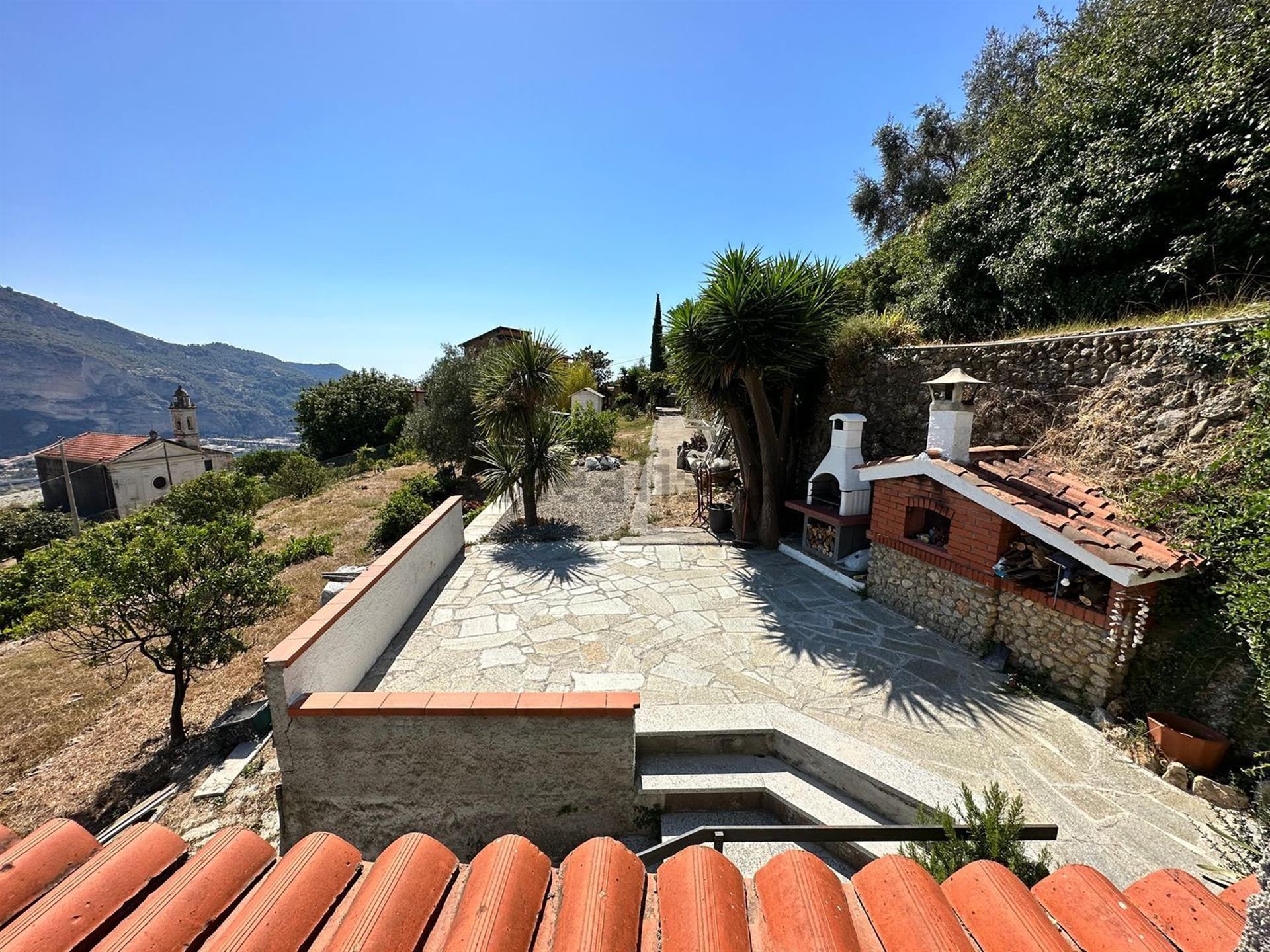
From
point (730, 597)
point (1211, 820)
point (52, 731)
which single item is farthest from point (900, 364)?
point (52, 731)

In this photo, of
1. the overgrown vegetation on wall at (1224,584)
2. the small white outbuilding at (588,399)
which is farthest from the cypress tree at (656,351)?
the overgrown vegetation on wall at (1224,584)

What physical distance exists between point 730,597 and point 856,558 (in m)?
2.15

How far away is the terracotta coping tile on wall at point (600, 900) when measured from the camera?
1.55 m

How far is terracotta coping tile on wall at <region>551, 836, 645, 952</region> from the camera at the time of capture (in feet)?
5.08

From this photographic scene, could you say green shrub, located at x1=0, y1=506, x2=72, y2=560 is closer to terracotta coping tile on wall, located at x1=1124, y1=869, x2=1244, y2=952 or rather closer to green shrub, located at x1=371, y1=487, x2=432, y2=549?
green shrub, located at x1=371, y1=487, x2=432, y2=549

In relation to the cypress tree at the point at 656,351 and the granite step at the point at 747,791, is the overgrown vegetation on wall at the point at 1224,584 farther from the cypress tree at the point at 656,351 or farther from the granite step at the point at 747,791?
the cypress tree at the point at 656,351

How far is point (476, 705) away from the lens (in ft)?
13.2

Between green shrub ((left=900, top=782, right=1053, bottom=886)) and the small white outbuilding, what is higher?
the small white outbuilding

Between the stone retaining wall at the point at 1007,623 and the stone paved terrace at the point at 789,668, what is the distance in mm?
267

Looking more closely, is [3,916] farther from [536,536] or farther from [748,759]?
[536,536]

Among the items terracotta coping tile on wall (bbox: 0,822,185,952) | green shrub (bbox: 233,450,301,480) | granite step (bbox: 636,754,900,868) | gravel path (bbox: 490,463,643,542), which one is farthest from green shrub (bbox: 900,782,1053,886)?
Result: green shrub (bbox: 233,450,301,480)

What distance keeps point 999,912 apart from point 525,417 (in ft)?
32.3

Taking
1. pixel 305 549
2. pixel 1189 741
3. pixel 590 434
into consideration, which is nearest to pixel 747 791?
pixel 1189 741

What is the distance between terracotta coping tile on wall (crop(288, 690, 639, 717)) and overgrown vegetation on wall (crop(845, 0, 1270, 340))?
922 cm
